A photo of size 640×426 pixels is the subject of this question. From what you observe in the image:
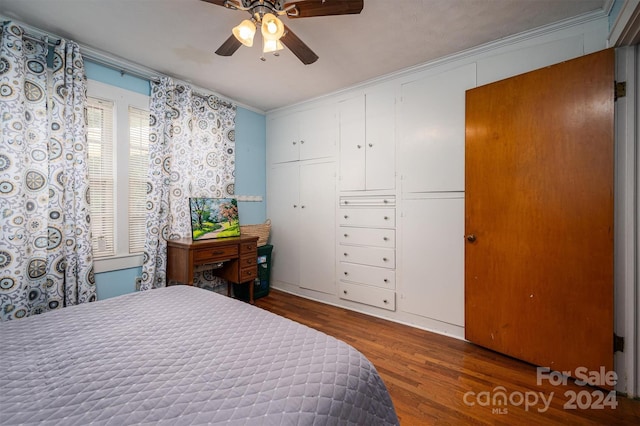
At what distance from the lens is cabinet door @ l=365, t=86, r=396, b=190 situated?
9.17ft

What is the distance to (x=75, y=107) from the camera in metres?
2.19

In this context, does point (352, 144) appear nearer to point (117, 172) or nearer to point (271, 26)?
point (271, 26)

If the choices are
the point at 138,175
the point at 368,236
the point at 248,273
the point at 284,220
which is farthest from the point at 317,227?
the point at 138,175

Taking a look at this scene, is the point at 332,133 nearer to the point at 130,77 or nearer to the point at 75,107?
the point at 130,77

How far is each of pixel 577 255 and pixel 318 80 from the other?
8.86ft

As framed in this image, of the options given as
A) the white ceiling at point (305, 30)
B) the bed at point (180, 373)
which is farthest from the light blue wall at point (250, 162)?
the bed at point (180, 373)

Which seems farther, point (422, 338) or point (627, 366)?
point (422, 338)

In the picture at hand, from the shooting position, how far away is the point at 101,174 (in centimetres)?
244

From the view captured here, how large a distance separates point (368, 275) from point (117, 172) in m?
2.73

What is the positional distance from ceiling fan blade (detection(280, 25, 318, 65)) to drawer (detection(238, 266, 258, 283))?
2257mm

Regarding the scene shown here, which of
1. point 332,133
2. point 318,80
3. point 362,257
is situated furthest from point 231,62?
point 362,257

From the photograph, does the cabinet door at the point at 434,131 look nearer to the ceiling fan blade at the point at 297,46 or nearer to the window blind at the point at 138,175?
the ceiling fan blade at the point at 297,46

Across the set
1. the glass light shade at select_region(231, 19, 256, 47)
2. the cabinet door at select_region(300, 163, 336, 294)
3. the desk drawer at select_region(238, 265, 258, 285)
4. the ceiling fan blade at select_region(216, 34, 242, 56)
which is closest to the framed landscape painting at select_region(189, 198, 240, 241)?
the desk drawer at select_region(238, 265, 258, 285)

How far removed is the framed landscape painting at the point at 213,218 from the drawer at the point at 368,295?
4.85ft
